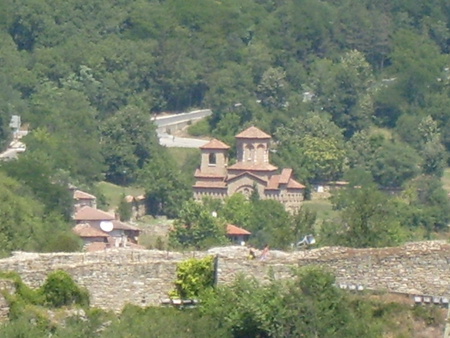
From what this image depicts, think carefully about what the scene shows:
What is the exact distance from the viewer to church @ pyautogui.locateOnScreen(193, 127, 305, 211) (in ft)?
237

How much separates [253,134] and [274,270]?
54409mm

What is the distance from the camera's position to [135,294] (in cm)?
2111

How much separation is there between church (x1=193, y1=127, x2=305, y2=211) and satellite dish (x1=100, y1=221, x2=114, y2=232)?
14.7 meters

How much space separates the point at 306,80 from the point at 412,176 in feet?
49.8

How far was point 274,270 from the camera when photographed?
20812mm

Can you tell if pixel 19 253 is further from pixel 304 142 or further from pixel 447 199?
pixel 304 142

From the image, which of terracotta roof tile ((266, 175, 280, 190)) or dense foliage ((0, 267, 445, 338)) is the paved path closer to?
terracotta roof tile ((266, 175, 280, 190))

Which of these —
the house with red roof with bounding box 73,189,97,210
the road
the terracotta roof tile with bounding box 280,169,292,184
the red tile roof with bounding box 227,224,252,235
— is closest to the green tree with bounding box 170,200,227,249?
the red tile roof with bounding box 227,224,252,235

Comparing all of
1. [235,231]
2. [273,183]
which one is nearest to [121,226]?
[235,231]

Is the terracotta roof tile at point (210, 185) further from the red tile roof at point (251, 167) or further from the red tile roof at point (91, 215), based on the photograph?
the red tile roof at point (91, 215)

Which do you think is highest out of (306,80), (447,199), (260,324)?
(306,80)

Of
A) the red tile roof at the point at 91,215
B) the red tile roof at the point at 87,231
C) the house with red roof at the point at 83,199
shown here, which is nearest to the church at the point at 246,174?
the house with red roof at the point at 83,199

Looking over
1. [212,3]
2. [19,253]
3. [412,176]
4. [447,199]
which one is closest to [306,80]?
[212,3]

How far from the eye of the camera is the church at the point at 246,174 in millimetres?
72162
